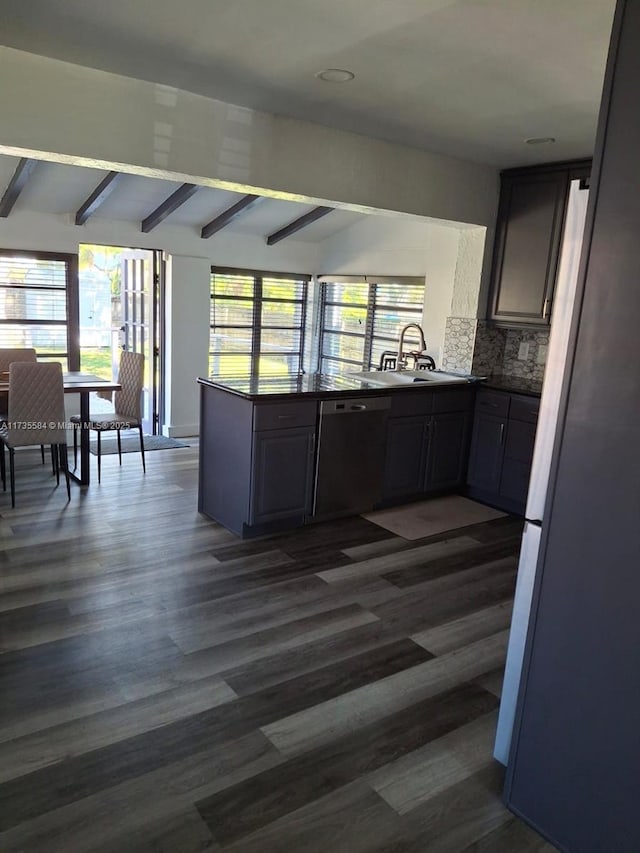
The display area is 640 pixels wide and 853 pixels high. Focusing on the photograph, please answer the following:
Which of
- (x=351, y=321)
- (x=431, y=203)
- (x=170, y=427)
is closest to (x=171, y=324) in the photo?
(x=170, y=427)

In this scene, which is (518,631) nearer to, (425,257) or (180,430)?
(425,257)

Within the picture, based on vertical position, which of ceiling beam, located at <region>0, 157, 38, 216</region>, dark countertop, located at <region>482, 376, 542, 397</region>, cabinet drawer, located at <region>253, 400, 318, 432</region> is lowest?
cabinet drawer, located at <region>253, 400, 318, 432</region>

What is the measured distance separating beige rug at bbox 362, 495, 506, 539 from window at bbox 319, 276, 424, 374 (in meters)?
2.05

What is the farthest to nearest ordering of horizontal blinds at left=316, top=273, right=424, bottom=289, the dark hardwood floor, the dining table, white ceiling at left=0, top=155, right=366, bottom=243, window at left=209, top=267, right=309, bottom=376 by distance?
window at left=209, top=267, right=309, bottom=376 < horizontal blinds at left=316, top=273, right=424, bottom=289 < white ceiling at left=0, top=155, right=366, bottom=243 < the dining table < the dark hardwood floor

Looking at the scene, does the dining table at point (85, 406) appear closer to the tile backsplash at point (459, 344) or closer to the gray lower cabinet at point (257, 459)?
the gray lower cabinet at point (257, 459)

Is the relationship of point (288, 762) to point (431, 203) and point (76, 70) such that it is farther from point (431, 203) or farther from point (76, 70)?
point (431, 203)

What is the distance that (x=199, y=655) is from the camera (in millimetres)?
2574

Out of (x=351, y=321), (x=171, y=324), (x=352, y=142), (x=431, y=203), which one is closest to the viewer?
(x=352, y=142)

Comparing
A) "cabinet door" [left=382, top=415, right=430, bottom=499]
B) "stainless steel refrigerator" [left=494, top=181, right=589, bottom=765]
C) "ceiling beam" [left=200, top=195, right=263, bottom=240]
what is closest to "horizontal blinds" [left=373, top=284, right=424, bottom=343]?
"ceiling beam" [left=200, top=195, right=263, bottom=240]

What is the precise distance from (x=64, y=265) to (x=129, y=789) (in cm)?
502

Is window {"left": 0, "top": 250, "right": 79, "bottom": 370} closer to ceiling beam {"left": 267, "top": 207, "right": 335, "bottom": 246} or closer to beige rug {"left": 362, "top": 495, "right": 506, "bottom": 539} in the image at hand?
ceiling beam {"left": 267, "top": 207, "right": 335, "bottom": 246}

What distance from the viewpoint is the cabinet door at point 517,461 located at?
4.38 meters

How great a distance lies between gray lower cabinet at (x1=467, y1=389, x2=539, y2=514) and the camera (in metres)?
4.39

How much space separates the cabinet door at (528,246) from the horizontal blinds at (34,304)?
3941 millimetres
